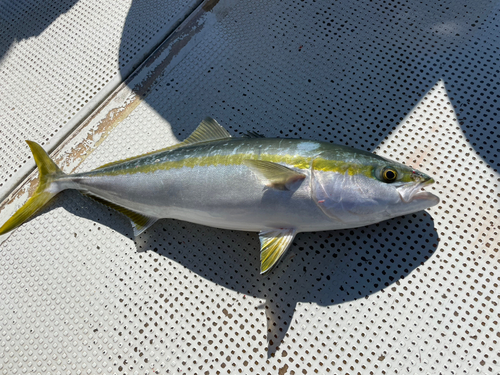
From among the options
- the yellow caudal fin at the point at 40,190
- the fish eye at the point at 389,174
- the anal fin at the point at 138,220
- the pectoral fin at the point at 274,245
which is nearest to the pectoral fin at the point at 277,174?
the pectoral fin at the point at 274,245

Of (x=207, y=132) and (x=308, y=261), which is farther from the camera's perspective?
(x=207, y=132)

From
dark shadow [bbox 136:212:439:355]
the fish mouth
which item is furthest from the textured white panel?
the fish mouth

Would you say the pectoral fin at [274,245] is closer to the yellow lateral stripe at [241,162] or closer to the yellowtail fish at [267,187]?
the yellowtail fish at [267,187]

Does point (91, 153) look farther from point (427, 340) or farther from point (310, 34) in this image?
point (427, 340)

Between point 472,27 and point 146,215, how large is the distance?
228 centimetres

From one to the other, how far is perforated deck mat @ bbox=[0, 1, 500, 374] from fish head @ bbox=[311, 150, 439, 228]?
0.81 ft

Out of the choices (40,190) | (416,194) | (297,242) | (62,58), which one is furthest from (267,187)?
(62,58)

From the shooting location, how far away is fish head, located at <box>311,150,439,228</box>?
58.3 inches

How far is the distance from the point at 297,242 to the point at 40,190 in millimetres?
1495

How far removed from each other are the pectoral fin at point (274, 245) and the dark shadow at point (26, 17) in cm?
247

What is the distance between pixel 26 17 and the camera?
9.00 feet

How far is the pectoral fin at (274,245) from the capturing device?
5.11 ft

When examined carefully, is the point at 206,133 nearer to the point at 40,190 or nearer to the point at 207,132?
the point at 207,132

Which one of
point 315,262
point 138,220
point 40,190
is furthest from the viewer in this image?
point 40,190
